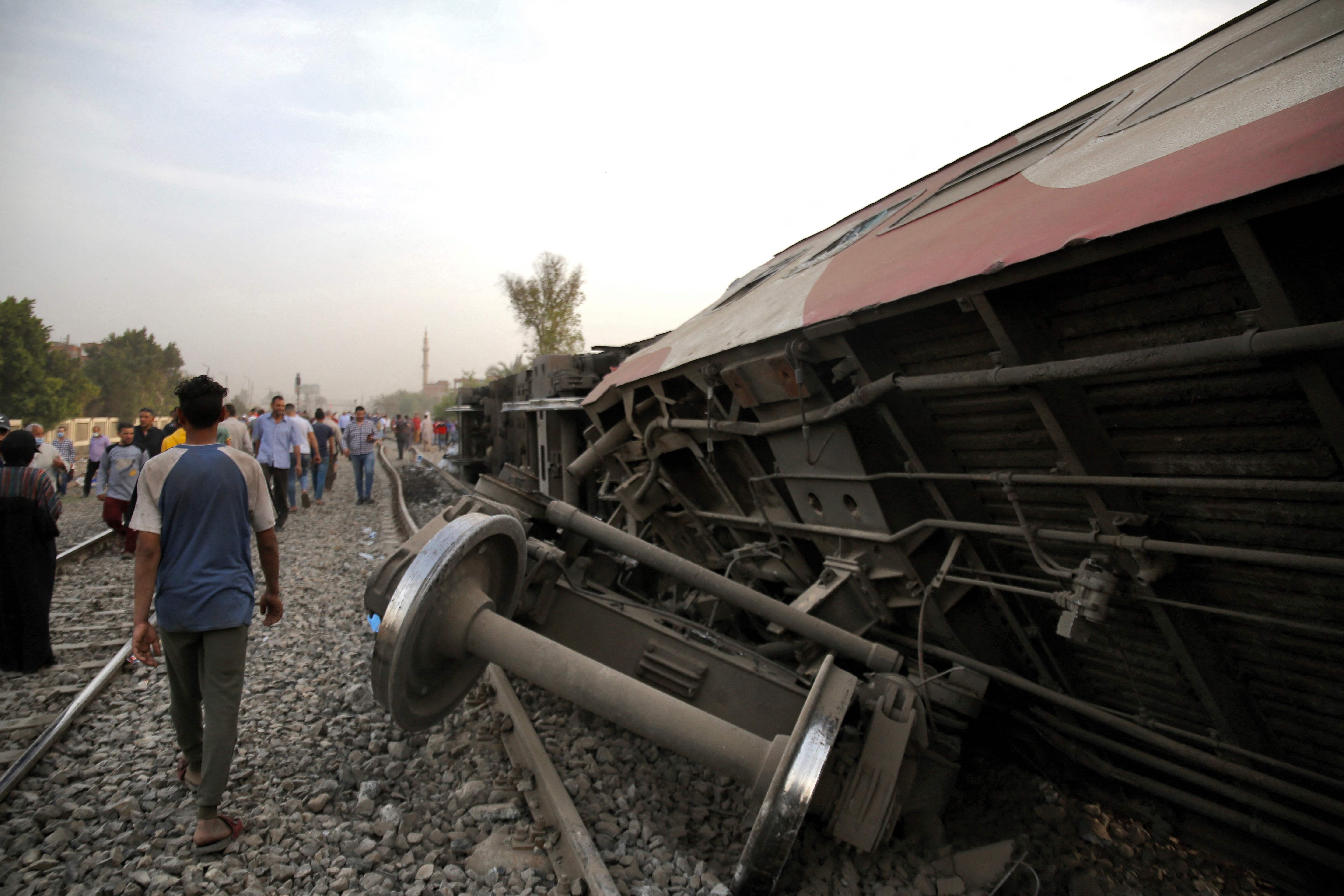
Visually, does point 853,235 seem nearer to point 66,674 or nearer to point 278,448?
point 66,674

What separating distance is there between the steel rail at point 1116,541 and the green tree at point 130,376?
5214 centimetres

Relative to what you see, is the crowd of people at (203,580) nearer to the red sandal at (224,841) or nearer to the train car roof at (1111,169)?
the red sandal at (224,841)

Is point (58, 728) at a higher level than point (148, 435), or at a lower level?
lower

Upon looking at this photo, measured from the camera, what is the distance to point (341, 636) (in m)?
5.62

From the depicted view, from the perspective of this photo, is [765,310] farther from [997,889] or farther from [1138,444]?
[997,889]

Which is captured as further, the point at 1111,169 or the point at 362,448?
the point at 362,448

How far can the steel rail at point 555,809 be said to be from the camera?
8.62 ft

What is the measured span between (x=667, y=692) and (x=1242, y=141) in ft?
9.80

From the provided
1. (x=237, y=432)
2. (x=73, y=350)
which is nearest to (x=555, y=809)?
(x=237, y=432)

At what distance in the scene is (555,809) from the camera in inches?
119

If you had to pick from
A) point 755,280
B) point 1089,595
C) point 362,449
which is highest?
point 755,280

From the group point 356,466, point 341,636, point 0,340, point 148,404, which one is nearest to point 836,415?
point 341,636

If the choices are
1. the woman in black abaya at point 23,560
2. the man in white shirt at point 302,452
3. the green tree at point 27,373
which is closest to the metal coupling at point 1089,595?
the woman in black abaya at point 23,560

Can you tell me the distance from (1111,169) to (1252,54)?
2.88ft
